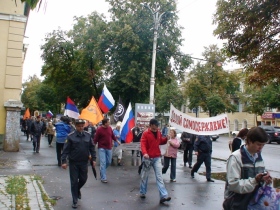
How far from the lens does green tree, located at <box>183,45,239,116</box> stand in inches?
2130

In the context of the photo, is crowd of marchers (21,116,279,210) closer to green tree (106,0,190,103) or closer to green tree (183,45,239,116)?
green tree (106,0,190,103)

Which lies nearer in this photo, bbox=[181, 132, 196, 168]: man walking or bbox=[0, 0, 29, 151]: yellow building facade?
bbox=[181, 132, 196, 168]: man walking

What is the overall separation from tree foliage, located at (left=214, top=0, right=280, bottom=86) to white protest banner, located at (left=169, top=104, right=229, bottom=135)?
6.49 feet

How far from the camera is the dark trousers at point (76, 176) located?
7312 millimetres

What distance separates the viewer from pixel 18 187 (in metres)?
8.48

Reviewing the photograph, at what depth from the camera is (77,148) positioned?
7.48 metres

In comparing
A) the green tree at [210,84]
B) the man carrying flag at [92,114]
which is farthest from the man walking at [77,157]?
the green tree at [210,84]

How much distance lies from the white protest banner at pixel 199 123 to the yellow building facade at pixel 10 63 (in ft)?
32.0

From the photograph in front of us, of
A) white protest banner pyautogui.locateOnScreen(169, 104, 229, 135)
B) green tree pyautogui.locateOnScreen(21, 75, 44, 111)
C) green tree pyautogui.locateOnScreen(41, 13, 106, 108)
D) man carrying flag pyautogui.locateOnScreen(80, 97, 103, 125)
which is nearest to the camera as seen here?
white protest banner pyautogui.locateOnScreen(169, 104, 229, 135)

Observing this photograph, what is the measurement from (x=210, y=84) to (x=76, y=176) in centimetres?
5041

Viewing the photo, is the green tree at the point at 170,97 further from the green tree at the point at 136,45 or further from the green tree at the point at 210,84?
the green tree at the point at 136,45

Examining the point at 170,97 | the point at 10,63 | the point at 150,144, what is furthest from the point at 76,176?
the point at 170,97

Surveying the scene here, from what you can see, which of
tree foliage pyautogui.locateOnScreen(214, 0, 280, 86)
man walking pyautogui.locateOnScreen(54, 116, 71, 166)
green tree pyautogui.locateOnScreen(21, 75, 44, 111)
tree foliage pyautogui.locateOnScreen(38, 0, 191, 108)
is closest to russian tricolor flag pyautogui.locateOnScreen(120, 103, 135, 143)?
man walking pyautogui.locateOnScreen(54, 116, 71, 166)

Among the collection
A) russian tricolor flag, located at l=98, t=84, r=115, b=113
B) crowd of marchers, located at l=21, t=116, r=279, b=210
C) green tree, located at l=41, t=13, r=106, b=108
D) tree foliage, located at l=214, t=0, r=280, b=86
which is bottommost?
crowd of marchers, located at l=21, t=116, r=279, b=210
